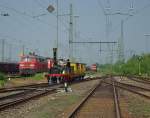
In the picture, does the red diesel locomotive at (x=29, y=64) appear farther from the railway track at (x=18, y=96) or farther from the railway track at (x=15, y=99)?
the railway track at (x=15, y=99)

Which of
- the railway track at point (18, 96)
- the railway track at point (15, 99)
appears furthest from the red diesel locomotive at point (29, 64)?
the railway track at point (15, 99)

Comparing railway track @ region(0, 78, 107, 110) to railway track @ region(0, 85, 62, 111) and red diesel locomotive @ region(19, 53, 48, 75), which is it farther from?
red diesel locomotive @ region(19, 53, 48, 75)

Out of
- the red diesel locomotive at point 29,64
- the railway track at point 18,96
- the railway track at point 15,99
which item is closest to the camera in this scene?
the railway track at point 15,99

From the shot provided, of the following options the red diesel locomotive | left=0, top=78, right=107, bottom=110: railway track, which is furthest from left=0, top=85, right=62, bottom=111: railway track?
the red diesel locomotive

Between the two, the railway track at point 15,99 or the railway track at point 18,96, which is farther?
the railway track at point 18,96

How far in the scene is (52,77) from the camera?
48875 mm

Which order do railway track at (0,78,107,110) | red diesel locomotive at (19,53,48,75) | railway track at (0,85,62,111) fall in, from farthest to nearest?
red diesel locomotive at (19,53,48,75) → railway track at (0,78,107,110) → railway track at (0,85,62,111)

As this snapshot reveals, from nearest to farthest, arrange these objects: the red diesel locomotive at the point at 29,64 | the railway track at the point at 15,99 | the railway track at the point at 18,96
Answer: the railway track at the point at 15,99, the railway track at the point at 18,96, the red diesel locomotive at the point at 29,64

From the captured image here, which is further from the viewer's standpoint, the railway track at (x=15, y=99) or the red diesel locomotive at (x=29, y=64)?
the red diesel locomotive at (x=29, y=64)

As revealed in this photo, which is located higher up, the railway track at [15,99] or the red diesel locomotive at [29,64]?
the red diesel locomotive at [29,64]

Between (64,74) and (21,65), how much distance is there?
2070 cm

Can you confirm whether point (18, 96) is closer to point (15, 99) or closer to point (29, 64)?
point (15, 99)

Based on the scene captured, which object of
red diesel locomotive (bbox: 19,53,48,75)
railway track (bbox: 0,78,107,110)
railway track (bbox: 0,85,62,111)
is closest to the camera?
railway track (bbox: 0,85,62,111)

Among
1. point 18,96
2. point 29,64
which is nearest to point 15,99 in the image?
point 18,96
